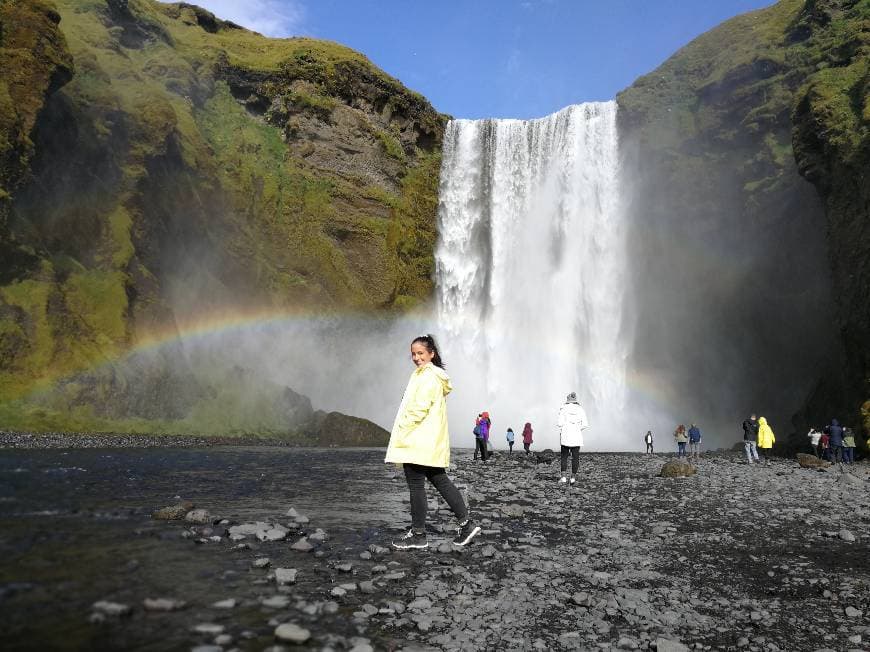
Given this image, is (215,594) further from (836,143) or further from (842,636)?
(836,143)

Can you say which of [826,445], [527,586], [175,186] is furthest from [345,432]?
[527,586]

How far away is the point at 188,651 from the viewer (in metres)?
3.49

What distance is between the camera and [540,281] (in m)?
52.8

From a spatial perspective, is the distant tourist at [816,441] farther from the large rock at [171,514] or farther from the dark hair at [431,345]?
the large rock at [171,514]

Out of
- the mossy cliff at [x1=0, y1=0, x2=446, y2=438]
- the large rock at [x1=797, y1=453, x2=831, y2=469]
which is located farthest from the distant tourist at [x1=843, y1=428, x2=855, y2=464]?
the mossy cliff at [x1=0, y1=0, x2=446, y2=438]

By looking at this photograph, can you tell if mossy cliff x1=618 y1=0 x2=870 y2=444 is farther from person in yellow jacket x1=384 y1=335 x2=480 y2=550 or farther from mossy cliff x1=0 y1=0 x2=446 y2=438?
person in yellow jacket x1=384 y1=335 x2=480 y2=550

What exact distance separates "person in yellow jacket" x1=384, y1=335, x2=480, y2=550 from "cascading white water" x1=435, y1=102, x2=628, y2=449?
128ft

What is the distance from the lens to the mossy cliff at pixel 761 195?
3111cm

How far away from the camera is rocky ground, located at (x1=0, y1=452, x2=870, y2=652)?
413 centimetres

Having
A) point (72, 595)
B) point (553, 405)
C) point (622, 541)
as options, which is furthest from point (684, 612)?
point (553, 405)

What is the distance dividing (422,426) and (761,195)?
42.9 meters

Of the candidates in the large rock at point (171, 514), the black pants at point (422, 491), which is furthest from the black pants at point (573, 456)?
the large rock at point (171, 514)

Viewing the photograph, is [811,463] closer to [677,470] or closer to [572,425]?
[677,470]

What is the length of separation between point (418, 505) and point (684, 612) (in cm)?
308
